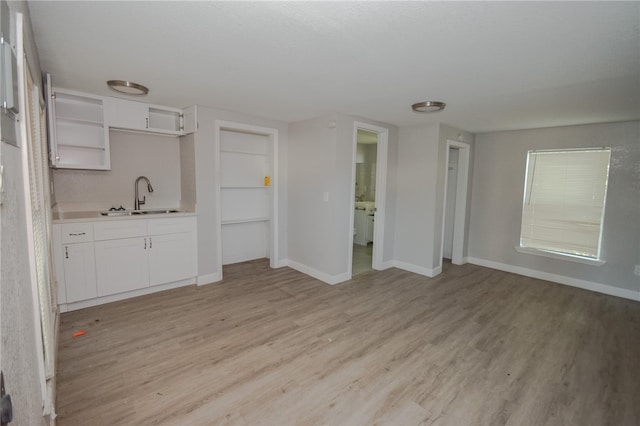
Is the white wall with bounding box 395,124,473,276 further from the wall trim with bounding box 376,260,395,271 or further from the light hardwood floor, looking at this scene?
the light hardwood floor

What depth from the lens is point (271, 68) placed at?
7.66 ft

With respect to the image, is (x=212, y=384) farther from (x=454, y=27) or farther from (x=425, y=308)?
(x=454, y=27)

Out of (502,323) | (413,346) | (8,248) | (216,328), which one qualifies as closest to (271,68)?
(8,248)

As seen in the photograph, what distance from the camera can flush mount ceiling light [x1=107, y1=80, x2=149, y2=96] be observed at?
2.73 meters

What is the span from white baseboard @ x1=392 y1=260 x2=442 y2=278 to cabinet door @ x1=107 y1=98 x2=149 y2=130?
3.97 m

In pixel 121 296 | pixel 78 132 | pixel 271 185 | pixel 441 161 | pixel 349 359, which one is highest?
pixel 78 132

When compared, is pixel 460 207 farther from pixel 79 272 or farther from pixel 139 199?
pixel 79 272

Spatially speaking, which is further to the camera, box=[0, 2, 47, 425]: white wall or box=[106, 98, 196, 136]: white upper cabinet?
box=[106, 98, 196, 136]: white upper cabinet

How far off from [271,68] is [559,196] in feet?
14.3

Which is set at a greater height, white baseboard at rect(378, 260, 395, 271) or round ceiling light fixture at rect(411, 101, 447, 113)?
round ceiling light fixture at rect(411, 101, 447, 113)

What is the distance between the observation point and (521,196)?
457 centimetres

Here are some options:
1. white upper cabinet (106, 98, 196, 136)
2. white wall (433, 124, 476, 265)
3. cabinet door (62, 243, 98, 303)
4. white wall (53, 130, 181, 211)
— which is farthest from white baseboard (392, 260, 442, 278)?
cabinet door (62, 243, 98, 303)

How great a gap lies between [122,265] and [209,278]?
1.00 m

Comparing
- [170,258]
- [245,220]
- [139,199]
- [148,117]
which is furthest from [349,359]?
[148,117]
